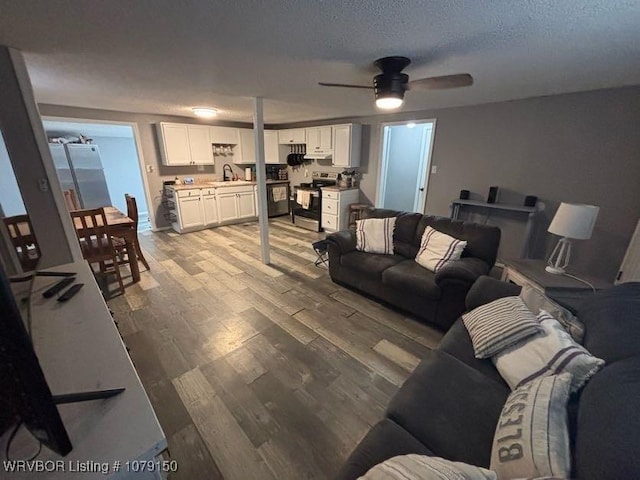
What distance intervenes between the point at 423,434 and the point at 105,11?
8.65 feet

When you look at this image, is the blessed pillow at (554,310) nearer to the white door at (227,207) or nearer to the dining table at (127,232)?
the dining table at (127,232)

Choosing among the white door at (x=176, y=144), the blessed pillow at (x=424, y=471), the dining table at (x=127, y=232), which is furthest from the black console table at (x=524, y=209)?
the white door at (x=176, y=144)

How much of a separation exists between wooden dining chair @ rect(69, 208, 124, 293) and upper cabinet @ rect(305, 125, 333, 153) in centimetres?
405

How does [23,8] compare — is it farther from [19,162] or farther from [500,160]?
[500,160]

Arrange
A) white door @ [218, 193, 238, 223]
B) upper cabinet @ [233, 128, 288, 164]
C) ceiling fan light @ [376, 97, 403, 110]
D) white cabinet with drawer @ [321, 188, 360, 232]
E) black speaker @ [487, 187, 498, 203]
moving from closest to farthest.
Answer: ceiling fan light @ [376, 97, 403, 110], black speaker @ [487, 187, 498, 203], white cabinet with drawer @ [321, 188, 360, 232], white door @ [218, 193, 238, 223], upper cabinet @ [233, 128, 288, 164]

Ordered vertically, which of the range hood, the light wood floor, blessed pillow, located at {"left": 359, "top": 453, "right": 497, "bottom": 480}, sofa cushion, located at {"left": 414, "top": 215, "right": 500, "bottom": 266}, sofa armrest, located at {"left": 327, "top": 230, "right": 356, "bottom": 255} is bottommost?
the light wood floor

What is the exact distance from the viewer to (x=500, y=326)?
4.69ft

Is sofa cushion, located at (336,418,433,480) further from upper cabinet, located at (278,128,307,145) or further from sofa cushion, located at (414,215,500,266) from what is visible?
upper cabinet, located at (278,128,307,145)

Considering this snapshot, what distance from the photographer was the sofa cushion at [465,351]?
137cm

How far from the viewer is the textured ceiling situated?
1.32 meters

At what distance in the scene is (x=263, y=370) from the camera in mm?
1922

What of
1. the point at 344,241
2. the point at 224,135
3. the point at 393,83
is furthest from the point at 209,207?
the point at 393,83

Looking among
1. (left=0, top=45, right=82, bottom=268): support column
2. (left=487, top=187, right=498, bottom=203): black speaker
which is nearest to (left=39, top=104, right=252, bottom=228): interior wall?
(left=0, top=45, right=82, bottom=268): support column

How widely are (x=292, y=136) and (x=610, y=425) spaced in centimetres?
625
